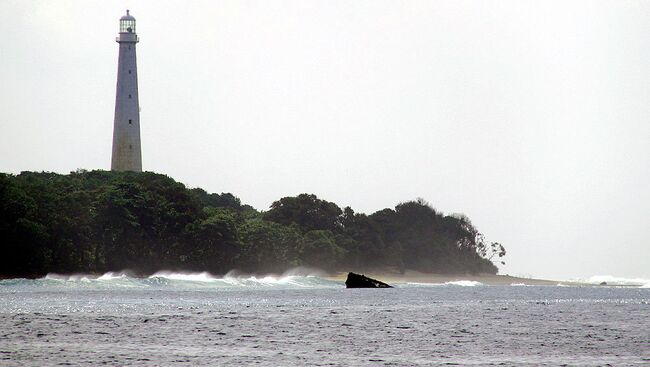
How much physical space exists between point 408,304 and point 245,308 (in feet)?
86.1

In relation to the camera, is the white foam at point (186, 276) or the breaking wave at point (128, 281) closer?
the breaking wave at point (128, 281)

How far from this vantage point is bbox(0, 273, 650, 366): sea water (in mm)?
63875

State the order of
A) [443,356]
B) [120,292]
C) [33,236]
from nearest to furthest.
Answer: [443,356] → [120,292] → [33,236]

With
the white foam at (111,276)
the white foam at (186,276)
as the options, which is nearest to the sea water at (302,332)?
the white foam at (111,276)

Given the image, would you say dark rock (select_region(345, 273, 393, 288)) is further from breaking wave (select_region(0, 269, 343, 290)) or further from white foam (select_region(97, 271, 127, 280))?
white foam (select_region(97, 271, 127, 280))

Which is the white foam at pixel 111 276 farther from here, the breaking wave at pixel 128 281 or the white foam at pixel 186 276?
the white foam at pixel 186 276

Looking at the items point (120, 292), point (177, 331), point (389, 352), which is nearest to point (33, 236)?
point (120, 292)

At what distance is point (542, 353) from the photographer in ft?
226

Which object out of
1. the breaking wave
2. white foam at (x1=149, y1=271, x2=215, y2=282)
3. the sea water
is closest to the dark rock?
the breaking wave

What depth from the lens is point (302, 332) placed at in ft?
268

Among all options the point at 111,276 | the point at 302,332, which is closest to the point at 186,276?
Result: the point at 111,276

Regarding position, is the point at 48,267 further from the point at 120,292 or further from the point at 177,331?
the point at 177,331

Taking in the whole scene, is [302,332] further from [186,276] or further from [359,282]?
[186,276]

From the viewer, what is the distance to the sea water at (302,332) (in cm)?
6388
